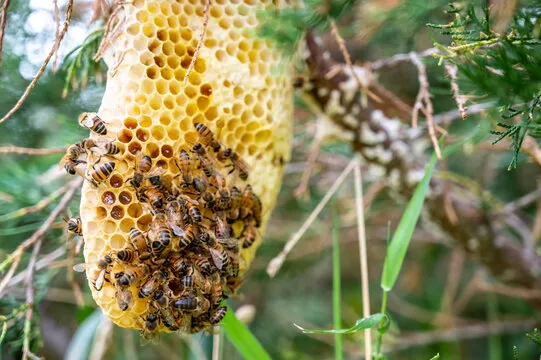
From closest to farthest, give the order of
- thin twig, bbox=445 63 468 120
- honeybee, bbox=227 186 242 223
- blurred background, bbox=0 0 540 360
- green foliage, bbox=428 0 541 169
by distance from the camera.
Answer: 1. green foliage, bbox=428 0 541 169
2. thin twig, bbox=445 63 468 120
3. honeybee, bbox=227 186 242 223
4. blurred background, bbox=0 0 540 360

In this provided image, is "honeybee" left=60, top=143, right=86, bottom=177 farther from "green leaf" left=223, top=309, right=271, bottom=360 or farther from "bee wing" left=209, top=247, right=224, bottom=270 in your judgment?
"green leaf" left=223, top=309, right=271, bottom=360

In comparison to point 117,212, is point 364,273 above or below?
below

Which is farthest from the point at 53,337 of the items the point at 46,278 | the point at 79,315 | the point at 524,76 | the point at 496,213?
the point at 524,76

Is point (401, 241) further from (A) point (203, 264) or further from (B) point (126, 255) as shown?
(B) point (126, 255)

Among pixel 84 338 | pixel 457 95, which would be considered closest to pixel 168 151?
pixel 457 95

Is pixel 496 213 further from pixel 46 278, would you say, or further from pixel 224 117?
pixel 46 278

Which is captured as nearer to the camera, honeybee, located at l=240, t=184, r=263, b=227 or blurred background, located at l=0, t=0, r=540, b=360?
honeybee, located at l=240, t=184, r=263, b=227

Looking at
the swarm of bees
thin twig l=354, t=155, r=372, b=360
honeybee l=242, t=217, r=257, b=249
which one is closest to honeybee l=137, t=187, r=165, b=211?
the swarm of bees
